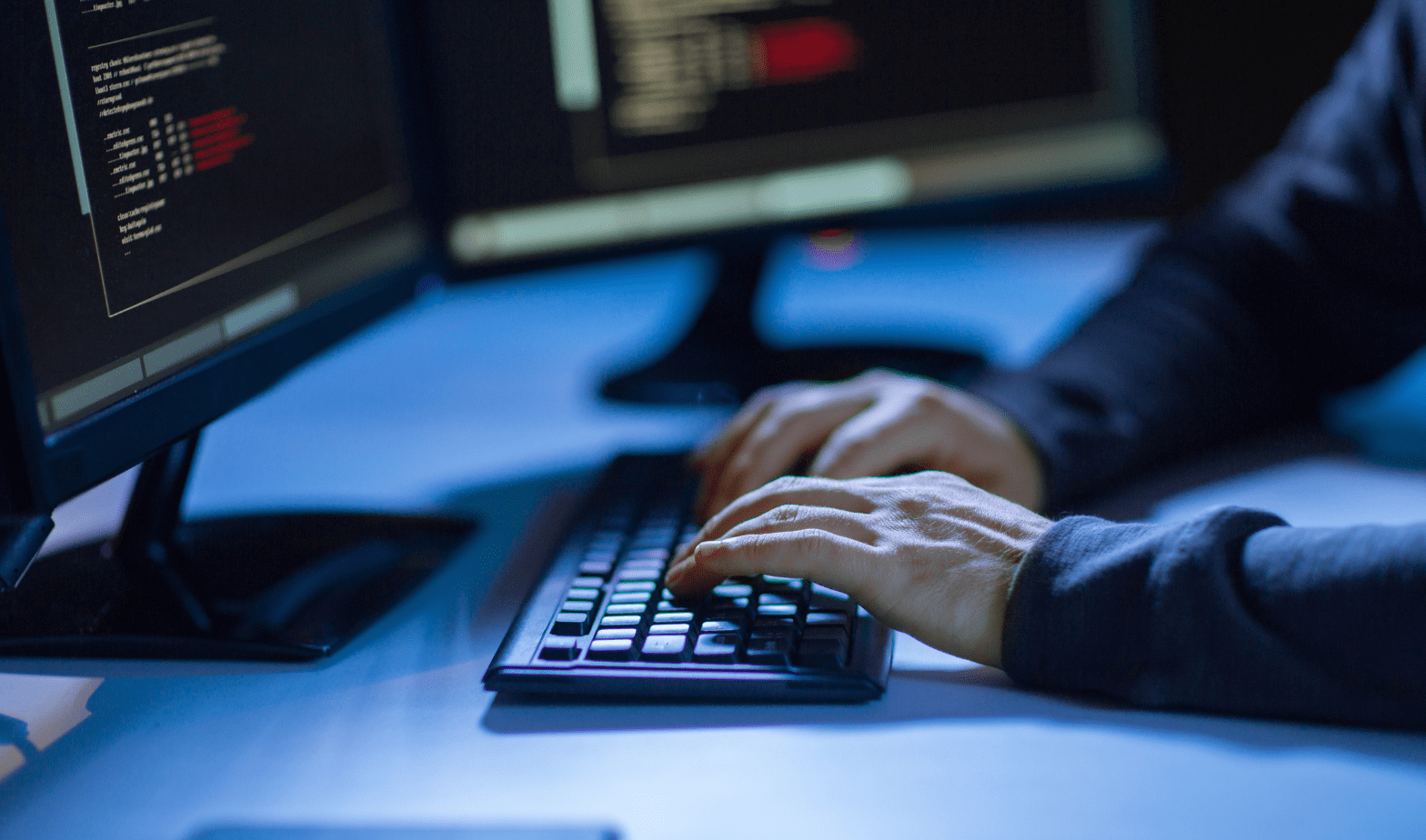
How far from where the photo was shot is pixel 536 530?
26.3 inches

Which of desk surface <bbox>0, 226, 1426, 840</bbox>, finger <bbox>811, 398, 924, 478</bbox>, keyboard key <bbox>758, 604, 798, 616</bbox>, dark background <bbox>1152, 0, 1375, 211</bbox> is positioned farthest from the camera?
dark background <bbox>1152, 0, 1375, 211</bbox>

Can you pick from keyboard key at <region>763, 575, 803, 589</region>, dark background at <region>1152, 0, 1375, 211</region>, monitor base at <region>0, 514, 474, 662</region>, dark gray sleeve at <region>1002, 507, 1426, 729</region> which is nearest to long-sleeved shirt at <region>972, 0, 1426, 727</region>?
dark gray sleeve at <region>1002, 507, 1426, 729</region>

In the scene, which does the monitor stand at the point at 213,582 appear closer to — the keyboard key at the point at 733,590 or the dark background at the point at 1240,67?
the keyboard key at the point at 733,590

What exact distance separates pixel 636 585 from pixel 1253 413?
473mm

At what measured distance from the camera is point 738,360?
0.93 m

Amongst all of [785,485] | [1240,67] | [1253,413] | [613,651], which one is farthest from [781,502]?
[1240,67]

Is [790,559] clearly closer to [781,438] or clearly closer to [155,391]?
[781,438]

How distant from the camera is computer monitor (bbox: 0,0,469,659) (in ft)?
1.41

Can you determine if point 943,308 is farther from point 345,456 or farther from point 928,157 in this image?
point 345,456

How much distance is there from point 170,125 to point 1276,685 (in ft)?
1.67

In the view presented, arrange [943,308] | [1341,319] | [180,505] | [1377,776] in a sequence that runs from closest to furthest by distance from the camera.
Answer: [1377,776]
[180,505]
[1341,319]
[943,308]

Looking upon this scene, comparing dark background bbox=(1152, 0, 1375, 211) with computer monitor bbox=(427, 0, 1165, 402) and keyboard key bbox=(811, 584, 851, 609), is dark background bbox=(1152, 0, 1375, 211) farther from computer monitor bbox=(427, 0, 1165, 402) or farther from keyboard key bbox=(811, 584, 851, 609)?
keyboard key bbox=(811, 584, 851, 609)

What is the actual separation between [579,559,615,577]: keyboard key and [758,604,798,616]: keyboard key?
8 centimetres

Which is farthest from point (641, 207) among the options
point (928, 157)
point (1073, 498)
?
point (1073, 498)
